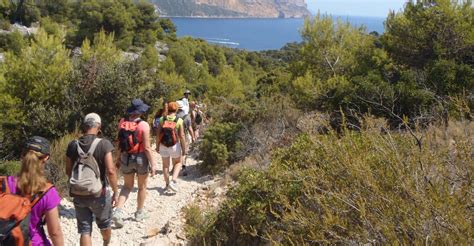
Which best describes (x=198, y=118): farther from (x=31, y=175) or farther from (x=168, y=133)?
(x=31, y=175)

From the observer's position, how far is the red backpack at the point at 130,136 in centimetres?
512

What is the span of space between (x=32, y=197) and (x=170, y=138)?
385 centimetres

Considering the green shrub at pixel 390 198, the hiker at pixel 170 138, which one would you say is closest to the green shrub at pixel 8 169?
the hiker at pixel 170 138

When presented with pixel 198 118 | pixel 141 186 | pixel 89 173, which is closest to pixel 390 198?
pixel 89 173

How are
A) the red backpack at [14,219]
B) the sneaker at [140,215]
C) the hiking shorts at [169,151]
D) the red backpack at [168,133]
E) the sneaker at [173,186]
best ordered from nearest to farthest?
the red backpack at [14,219] → the sneaker at [140,215] → the red backpack at [168,133] → the hiking shorts at [169,151] → the sneaker at [173,186]

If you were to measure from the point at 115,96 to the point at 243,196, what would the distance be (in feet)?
22.2

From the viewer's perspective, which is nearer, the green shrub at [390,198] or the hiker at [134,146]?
the green shrub at [390,198]

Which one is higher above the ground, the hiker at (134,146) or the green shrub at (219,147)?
the hiker at (134,146)

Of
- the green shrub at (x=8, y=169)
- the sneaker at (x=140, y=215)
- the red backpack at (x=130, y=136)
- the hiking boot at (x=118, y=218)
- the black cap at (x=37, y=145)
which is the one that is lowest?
the green shrub at (x=8, y=169)

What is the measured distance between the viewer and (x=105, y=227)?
423 centimetres

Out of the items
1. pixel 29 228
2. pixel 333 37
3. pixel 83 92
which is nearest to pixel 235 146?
pixel 83 92

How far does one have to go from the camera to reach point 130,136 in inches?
201

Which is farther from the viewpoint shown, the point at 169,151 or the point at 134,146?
the point at 169,151

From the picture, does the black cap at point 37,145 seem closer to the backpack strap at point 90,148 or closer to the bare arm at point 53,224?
the bare arm at point 53,224
